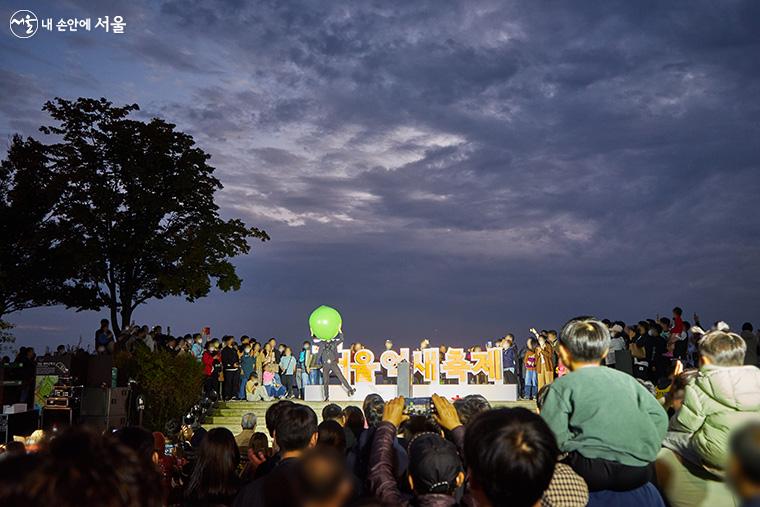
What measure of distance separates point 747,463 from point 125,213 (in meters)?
27.2

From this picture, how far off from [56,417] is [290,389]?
29.4 ft

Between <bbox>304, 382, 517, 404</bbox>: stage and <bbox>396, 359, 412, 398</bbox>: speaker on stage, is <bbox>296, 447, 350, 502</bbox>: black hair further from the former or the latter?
<bbox>396, 359, 412, 398</bbox>: speaker on stage

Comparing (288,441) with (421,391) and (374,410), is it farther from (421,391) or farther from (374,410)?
(421,391)

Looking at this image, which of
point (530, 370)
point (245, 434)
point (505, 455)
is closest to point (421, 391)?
point (530, 370)

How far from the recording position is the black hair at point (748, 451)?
1.50 metres

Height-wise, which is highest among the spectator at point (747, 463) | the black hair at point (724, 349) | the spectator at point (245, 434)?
the black hair at point (724, 349)

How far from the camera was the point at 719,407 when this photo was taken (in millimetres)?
3732

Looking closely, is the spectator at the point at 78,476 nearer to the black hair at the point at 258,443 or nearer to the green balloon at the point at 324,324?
the black hair at the point at 258,443

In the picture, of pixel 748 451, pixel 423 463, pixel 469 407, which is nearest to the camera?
pixel 748 451

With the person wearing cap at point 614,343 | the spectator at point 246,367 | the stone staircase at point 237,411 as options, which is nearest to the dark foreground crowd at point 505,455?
the person wearing cap at point 614,343

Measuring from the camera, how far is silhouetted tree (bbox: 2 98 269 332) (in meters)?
25.9

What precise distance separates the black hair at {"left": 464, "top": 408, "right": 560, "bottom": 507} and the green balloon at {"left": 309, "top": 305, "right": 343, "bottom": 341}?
1841 cm

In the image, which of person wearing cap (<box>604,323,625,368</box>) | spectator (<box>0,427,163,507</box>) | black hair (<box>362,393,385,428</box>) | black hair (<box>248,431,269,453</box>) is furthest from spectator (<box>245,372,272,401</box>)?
spectator (<box>0,427,163,507</box>)

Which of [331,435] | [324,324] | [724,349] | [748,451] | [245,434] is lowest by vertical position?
[245,434]
